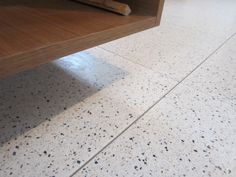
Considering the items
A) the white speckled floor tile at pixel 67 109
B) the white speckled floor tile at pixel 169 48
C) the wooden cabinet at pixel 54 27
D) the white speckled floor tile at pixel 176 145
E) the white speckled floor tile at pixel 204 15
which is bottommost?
the white speckled floor tile at pixel 204 15

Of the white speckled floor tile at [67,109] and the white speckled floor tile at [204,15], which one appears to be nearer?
the white speckled floor tile at [67,109]

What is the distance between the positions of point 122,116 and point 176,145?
0.61ft

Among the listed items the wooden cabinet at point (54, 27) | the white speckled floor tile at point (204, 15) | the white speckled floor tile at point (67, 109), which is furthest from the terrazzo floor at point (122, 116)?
the white speckled floor tile at point (204, 15)

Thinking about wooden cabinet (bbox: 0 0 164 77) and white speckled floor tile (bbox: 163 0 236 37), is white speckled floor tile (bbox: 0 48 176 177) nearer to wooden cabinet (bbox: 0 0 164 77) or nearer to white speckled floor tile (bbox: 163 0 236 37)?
wooden cabinet (bbox: 0 0 164 77)

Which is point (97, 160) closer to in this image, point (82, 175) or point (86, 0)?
point (82, 175)

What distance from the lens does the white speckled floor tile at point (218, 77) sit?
0.93m

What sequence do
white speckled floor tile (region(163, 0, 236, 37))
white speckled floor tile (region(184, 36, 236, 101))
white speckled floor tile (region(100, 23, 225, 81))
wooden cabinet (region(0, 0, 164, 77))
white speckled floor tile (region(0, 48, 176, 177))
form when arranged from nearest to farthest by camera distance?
wooden cabinet (region(0, 0, 164, 77)) → white speckled floor tile (region(0, 48, 176, 177)) → white speckled floor tile (region(184, 36, 236, 101)) → white speckled floor tile (region(100, 23, 225, 81)) → white speckled floor tile (region(163, 0, 236, 37))

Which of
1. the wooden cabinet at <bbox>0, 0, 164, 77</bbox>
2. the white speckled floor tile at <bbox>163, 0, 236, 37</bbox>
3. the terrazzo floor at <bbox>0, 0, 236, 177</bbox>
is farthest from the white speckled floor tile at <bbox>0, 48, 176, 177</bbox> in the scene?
the white speckled floor tile at <bbox>163, 0, 236, 37</bbox>

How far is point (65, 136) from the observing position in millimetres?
652

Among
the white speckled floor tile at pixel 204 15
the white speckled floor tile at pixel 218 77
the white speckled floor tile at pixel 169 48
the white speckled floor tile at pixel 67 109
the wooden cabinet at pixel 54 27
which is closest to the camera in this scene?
the wooden cabinet at pixel 54 27

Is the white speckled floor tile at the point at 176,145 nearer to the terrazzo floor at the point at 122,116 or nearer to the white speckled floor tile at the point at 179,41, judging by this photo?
the terrazzo floor at the point at 122,116

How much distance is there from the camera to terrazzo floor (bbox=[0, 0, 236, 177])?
23.4 inches

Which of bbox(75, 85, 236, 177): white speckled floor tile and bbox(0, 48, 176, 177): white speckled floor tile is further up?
bbox(0, 48, 176, 177): white speckled floor tile

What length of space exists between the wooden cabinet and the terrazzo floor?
26 cm
